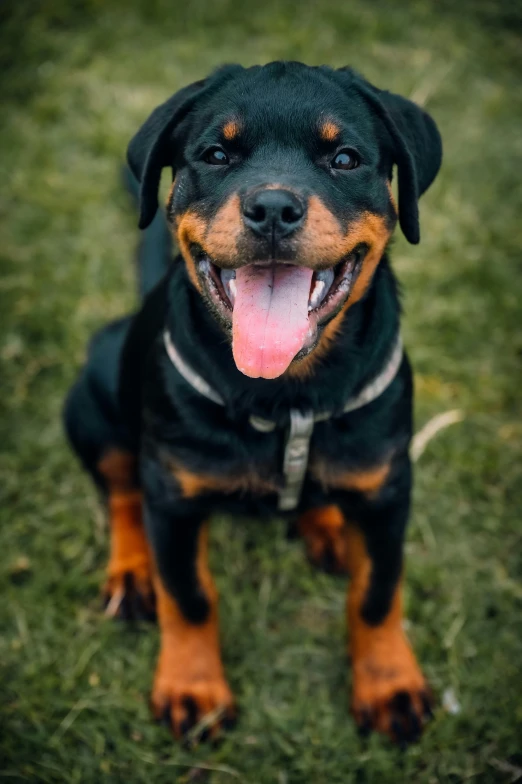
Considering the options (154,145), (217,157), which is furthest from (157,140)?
(217,157)

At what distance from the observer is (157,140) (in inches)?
87.1

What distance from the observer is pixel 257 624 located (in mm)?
2994

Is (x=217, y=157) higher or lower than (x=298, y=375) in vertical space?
higher

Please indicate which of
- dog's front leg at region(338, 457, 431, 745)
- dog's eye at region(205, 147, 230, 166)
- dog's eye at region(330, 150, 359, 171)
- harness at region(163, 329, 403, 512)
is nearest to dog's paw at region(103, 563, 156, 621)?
dog's front leg at region(338, 457, 431, 745)

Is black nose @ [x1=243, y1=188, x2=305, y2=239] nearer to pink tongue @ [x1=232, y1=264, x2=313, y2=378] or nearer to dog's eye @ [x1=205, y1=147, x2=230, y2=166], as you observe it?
pink tongue @ [x1=232, y1=264, x2=313, y2=378]

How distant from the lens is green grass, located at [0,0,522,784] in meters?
2.67

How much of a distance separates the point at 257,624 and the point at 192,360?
128 cm

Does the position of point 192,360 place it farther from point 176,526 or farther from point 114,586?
point 114,586

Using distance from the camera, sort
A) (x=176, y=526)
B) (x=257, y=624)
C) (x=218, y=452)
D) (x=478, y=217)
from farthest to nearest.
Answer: (x=478, y=217) → (x=257, y=624) → (x=176, y=526) → (x=218, y=452)

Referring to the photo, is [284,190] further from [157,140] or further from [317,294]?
[157,140]

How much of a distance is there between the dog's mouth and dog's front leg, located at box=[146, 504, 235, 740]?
2.58 ft

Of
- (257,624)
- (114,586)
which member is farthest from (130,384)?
(257,624)

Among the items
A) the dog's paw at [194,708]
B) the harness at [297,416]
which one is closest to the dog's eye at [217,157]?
the harness at [297,416]

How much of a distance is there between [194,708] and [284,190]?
1.87m
